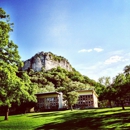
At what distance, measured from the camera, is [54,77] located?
79.8 m

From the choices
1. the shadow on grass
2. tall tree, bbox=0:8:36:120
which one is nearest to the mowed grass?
the shadow on grass

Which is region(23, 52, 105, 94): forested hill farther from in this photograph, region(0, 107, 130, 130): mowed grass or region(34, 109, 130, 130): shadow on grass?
region(34, 109, 130, 130): shadow on grass

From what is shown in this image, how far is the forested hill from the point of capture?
76750 millimetres

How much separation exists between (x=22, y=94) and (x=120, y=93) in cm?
1601

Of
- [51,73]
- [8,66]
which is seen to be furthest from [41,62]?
[8,66]

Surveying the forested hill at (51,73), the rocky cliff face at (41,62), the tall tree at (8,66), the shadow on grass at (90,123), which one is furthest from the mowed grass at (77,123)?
the rocky cliff face at (41,62)

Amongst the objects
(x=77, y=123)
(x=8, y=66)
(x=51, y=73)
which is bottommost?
(x=77, y=123)

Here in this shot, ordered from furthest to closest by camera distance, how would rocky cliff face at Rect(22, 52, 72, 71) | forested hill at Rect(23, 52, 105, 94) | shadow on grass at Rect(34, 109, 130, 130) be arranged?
rocky cliff face at Rect(22, 52, 72, 71)
forested hill at Rect(23, 52, 105, 94)
shadow on grass at Rect(34, 109, 130, 130)

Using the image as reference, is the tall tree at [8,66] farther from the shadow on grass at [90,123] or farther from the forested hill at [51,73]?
the forested hill at [51,73]

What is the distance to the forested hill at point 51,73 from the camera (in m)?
76.8

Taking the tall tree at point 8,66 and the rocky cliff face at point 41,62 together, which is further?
the rocky cliff face at point 41,62

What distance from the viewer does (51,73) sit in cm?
8619

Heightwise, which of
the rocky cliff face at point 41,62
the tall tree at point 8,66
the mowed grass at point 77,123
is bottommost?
the mowed grass at point 77,123

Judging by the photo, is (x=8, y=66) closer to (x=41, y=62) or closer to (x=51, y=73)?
(x=51, y=73)
